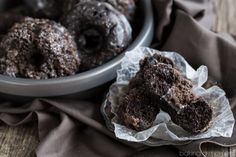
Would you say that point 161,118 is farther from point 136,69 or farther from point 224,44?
point 224,44

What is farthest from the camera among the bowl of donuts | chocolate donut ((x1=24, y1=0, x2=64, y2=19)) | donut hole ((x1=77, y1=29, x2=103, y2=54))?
chocolate donut ((x1=24, y1=0, x2=64, y2=19))

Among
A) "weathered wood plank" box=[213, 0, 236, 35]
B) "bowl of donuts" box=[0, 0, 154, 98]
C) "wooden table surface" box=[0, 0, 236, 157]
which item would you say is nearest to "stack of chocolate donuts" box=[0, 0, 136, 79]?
"bowl of donuts" box=[0, 0, 154, 98]

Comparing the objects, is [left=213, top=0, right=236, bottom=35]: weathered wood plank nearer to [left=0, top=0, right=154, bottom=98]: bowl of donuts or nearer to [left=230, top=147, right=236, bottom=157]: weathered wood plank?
[left=0, top=0, right=154, bottom=98]: bowl of donuts

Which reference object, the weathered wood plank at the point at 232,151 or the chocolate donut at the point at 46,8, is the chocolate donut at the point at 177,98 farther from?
the chocolate donut at the point at 46,8

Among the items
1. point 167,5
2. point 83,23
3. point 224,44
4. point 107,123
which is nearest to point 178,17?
point 167,5

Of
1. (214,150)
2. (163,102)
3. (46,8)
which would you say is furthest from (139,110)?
(46,8)

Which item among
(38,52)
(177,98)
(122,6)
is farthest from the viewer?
(122,6)

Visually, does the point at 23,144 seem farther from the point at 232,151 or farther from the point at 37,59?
the point at 232,151
